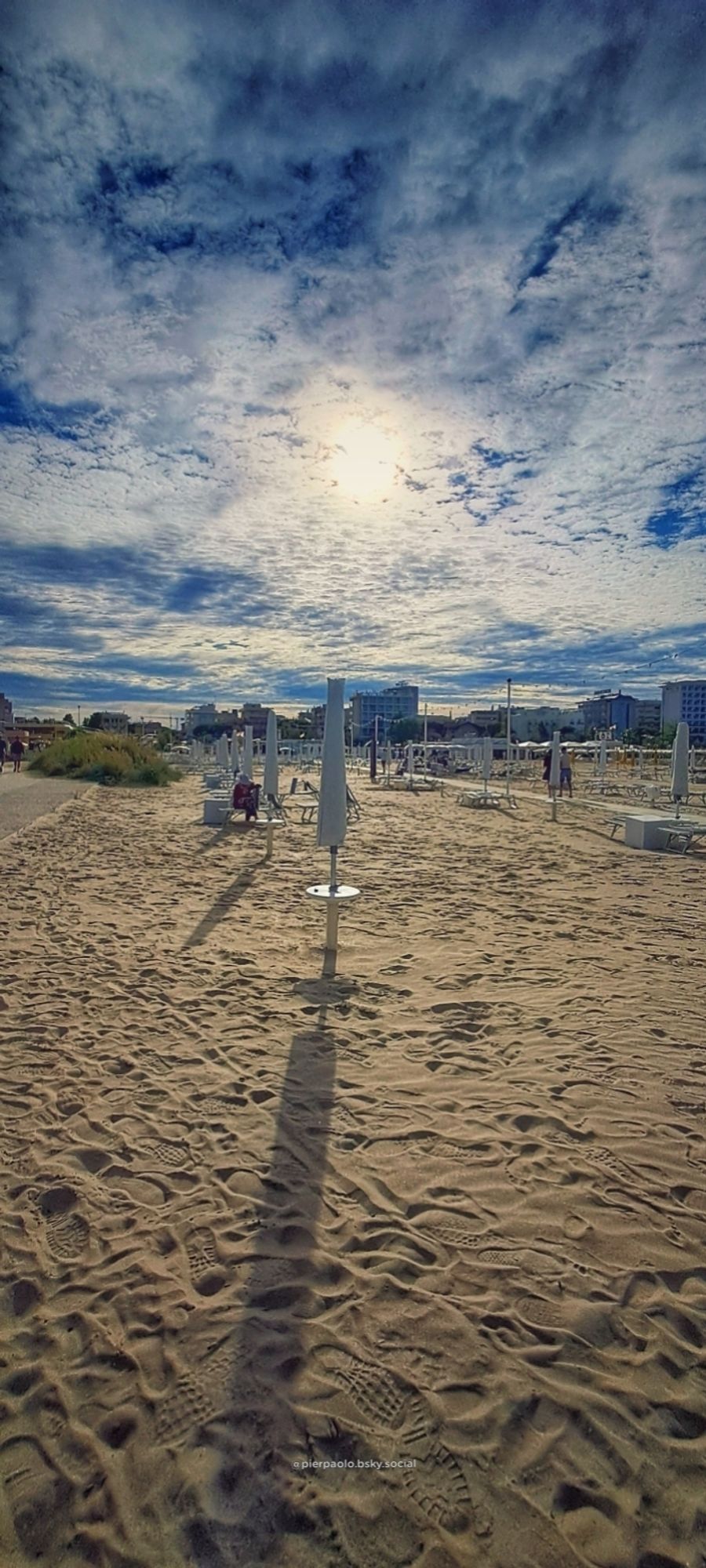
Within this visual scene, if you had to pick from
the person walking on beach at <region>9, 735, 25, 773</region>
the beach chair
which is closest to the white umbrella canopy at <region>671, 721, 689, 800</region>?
the beach chair

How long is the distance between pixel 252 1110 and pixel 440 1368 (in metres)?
1.46

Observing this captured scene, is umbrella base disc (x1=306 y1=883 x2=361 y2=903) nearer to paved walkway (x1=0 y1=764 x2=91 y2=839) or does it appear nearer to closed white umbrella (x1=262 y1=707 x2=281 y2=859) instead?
closed white umbrella (x1=262 y1=707 x2=281 y2=859)

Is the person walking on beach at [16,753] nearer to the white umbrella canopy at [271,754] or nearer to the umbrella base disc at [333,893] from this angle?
the white umbrella canopy at [271,754]

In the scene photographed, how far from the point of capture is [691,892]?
768 cm

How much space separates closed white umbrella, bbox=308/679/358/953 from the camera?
4.90m

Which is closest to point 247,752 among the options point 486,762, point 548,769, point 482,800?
point 482,800

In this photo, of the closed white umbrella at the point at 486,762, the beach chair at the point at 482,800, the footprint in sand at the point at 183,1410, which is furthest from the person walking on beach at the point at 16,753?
the footprint in sand at the point at 183,1410

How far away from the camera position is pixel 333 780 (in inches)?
197

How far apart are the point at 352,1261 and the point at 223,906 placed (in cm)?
474

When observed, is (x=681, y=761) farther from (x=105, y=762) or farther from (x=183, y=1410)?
(x=105, y=762)

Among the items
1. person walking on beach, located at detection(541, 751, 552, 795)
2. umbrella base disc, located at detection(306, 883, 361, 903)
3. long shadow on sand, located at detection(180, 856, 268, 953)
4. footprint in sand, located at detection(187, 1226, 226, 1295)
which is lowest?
footprint in sand, located at detection(187, 1226, 226, 1295)

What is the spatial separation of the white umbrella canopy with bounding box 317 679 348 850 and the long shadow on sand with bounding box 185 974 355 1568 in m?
2.16

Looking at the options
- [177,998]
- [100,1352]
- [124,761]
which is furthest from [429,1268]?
[124,761]

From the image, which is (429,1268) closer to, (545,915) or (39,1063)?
(39,1063)
